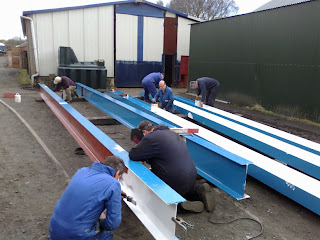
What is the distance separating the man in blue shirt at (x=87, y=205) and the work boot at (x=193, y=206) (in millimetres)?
1158

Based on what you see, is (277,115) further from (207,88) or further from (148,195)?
(148,195)

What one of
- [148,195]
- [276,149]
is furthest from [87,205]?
[276,149]

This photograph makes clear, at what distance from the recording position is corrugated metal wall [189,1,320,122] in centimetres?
852

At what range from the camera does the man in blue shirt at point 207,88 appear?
8016mm

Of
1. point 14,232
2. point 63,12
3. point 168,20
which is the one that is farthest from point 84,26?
point 14,232

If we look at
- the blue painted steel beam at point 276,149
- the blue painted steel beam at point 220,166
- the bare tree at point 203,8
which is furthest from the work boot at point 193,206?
the bare tree at point 203,8

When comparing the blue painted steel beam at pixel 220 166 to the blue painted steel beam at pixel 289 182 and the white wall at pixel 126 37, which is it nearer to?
the blue painted steel beam at pixel 289 182

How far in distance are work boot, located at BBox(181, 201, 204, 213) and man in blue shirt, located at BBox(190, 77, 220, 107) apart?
4730 millimetres

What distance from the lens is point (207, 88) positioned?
27.7 ft

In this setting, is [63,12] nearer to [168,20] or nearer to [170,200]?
[168,20]

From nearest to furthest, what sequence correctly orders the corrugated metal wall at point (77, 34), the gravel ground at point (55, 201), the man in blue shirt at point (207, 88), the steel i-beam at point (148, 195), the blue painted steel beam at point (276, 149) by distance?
the steel i-beam at point (148, 195) < the gravel ground at point (55, 201) < the blue painted steel beam at point (276, 149) < the man in blue shirt at point (207, 88) < the corrugated metal wall at point (77, 34)

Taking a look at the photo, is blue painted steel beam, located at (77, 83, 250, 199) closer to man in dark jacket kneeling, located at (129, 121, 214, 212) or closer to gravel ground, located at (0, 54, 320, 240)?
gravel ground, located at (0, 54, 320, 240)

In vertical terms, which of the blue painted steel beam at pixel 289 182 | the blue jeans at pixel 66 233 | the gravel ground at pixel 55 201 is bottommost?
the gravel ground at pixel 55 201

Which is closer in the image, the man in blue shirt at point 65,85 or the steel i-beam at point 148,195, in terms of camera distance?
the steel i-beam at point 148,195
